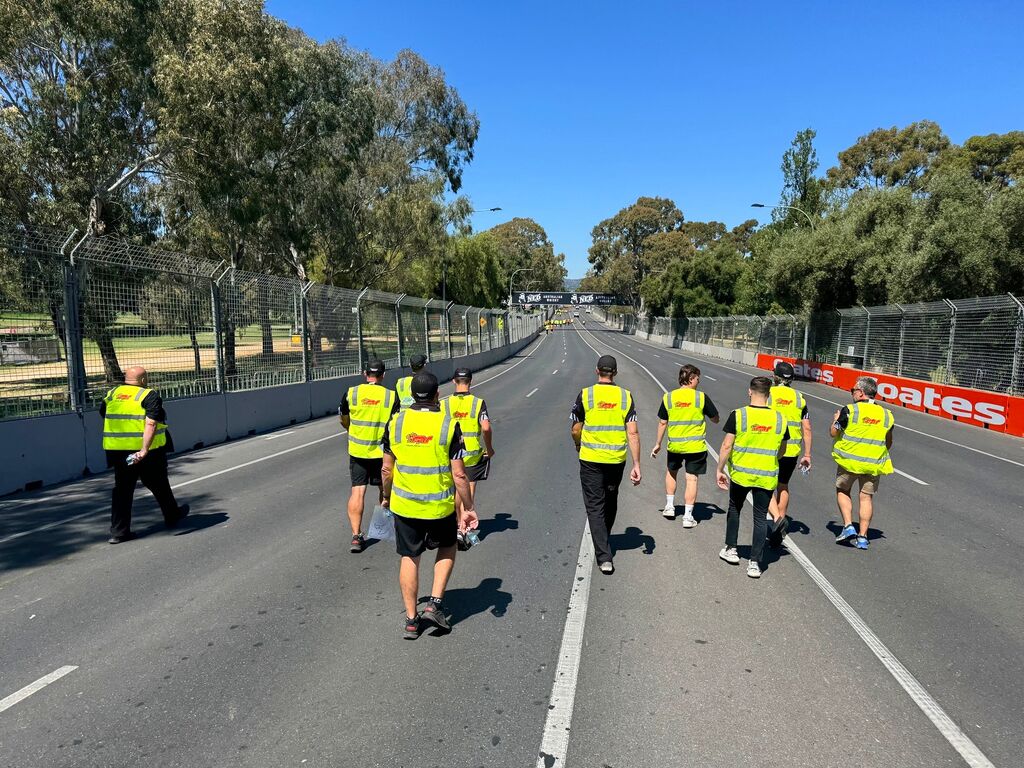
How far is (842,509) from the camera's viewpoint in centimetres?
600

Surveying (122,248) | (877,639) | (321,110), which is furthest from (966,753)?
(321,110)

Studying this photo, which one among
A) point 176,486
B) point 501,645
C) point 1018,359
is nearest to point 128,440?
point 176,486

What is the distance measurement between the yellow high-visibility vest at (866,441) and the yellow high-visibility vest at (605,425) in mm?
2282

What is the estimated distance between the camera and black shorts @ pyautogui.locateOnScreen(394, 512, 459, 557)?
3932mm

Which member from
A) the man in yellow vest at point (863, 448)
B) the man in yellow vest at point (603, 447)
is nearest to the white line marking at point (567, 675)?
the man in yellow vest at point (603, 447)

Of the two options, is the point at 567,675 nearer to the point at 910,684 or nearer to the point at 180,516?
the point at 910,684

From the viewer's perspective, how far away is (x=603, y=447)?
511 centimetres

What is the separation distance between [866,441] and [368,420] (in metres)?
4.70

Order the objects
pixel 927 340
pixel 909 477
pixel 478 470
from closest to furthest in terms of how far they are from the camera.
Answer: pixel 478 470, pixel 909 477, pixel 927 340

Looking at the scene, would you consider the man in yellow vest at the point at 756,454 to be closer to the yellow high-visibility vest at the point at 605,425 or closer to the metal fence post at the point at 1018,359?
the yellow high-visibility vest at the point at 605,425

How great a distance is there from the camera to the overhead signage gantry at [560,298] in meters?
117

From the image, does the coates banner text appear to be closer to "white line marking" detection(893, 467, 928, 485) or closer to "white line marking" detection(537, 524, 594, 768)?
"white line marking" detection(893, 467, 928, 485)

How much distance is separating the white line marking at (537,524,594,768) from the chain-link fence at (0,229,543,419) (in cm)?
765

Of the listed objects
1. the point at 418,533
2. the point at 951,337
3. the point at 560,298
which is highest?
the point at 560,298
